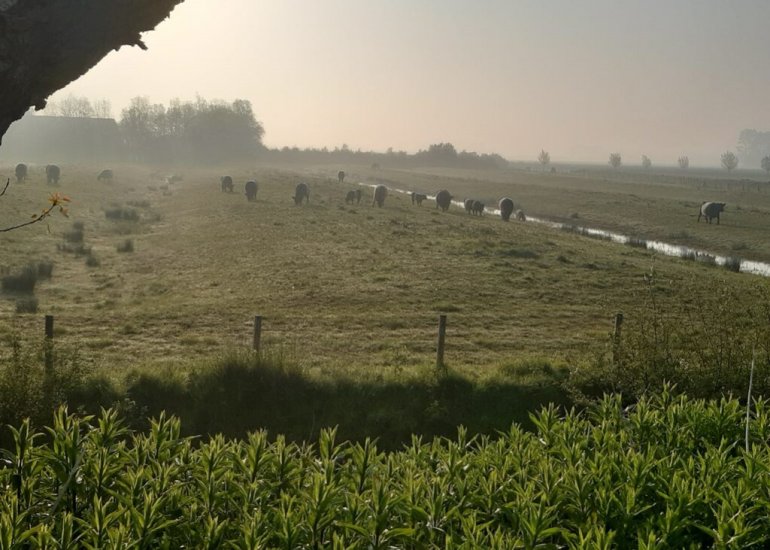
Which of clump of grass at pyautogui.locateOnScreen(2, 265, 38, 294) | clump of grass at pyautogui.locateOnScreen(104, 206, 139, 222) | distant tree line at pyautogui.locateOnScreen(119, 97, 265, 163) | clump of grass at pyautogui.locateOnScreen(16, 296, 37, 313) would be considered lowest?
clump of grass at pyautogui.locateOnScreen(16, 296, 37, 313)

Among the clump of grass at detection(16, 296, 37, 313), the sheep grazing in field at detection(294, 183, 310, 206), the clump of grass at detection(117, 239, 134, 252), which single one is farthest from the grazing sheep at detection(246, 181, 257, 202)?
the clump of grass at detection(16, 296, 37, 313)

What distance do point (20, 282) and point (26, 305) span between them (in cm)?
343

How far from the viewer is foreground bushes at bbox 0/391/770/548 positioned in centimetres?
304

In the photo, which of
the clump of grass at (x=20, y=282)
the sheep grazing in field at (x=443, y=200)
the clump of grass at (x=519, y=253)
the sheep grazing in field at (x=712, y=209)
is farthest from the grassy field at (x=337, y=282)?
the sheep grazing in field at (x=443, y=200)

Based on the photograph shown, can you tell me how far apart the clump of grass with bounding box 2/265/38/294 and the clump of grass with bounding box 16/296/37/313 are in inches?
70.2

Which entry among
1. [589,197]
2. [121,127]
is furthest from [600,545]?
[121,127]

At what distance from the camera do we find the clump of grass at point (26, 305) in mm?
17250

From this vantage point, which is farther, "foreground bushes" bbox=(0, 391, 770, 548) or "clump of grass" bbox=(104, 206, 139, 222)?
"clump of grass" bbox=(104, 206, 139, 222)

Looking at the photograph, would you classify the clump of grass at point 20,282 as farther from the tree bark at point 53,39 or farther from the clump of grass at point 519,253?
the clump of grass at point 519,253

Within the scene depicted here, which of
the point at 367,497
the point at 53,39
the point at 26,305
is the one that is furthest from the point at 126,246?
the point at 367,497

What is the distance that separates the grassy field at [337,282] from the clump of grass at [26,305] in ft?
0.74

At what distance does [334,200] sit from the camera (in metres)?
53.3

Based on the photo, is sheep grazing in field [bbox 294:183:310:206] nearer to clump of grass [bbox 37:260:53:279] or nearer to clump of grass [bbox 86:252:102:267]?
clump of grass [bbox 86:252:102:267]

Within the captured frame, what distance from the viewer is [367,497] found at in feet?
11.7
